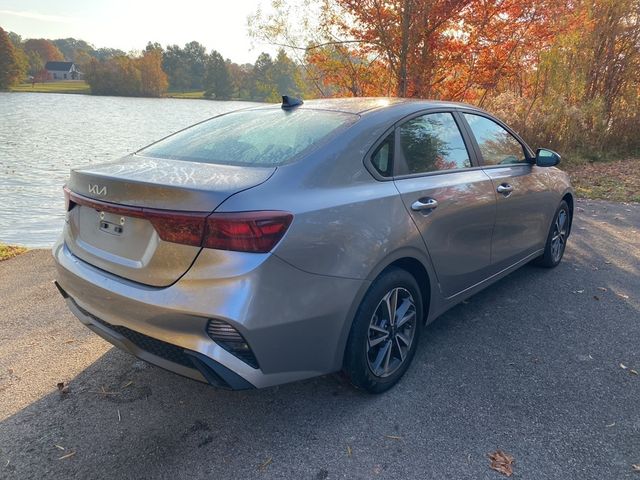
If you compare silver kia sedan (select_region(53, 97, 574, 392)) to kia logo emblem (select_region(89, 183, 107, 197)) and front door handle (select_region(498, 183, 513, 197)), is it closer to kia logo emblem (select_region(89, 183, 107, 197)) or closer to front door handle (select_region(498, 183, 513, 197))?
kia logo emblem (select_region(89, 183, 107, 197))

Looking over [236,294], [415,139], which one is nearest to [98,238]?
[236,294]

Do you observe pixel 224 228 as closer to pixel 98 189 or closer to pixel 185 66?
pixel 98 189

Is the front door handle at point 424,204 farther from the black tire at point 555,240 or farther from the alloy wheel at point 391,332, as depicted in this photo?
the black tire at point 555,240

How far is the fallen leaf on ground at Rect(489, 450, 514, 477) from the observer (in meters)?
2.12

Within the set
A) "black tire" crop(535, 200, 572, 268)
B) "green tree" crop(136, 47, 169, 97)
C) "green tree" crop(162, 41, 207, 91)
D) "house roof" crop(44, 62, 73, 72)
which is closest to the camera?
"black tire" crop(535, 200, 572, 268)

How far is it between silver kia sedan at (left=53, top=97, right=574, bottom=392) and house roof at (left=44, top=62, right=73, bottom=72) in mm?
104136

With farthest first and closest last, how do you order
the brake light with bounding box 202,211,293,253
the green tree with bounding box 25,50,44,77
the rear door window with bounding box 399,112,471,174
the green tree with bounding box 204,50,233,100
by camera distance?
the green tree with bounding box 25,50,44,77, the green tree with bounding box 204,50,233,100, the rear door window with bounding box 399,112,471,174, the brake light with bounding box 202,211,293,253

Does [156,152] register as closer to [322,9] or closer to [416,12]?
[416,12]

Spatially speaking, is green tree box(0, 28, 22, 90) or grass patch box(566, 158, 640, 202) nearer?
grass patch box(566, 158, 640, 202)

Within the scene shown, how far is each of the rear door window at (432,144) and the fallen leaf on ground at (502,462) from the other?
5.05ft

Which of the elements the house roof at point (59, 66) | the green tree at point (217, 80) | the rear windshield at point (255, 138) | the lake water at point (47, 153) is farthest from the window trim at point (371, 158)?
the house roof at point (59, 66)

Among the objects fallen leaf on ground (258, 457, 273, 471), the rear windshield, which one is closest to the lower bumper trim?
fallen leaf on ground (258, 457, 273, 471)

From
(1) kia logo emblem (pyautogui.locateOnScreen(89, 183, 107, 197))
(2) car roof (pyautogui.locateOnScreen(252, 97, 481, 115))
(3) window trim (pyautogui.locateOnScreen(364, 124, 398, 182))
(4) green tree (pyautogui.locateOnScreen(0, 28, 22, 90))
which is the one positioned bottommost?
(1) kia logo emblem (pyautogui.locateOnScreen(89, 183, 107, 197))

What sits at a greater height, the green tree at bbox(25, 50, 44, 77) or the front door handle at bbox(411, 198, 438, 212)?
the green tree at bbox(25, 50, 44, 77)
